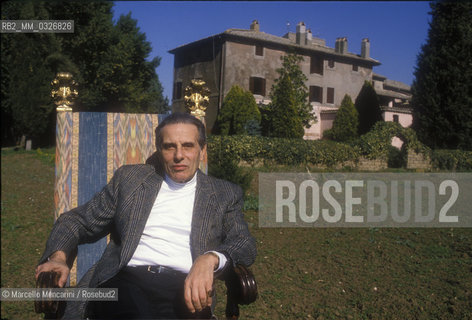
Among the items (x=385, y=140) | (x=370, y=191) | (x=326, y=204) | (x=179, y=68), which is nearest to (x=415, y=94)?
(x=385, y=140)

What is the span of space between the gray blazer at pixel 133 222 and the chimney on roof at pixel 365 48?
1443 inches

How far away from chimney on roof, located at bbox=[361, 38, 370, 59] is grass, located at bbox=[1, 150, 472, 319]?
106 ft

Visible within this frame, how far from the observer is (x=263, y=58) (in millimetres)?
30094

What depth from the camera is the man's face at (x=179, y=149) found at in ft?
8.30

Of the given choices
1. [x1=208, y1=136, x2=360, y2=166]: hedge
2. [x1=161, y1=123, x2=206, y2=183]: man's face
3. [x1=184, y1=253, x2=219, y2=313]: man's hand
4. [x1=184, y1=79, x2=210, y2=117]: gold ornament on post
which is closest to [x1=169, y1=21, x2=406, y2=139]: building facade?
[x1=208, y1=136, x2=360, y2=166]: hedge

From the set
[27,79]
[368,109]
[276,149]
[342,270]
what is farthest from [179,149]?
[368,109]

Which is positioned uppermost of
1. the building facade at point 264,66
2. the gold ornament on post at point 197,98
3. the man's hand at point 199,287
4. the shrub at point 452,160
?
the building facade at point 264,66

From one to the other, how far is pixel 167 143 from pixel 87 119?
31.6 inches

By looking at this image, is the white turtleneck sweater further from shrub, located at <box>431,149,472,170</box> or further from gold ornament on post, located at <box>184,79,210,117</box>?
shrub, located at <box>431,149,472,170</box>

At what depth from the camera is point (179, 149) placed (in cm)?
253

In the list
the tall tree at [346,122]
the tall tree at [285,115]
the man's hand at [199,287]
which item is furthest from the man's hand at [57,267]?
the tall tree at [346,122]

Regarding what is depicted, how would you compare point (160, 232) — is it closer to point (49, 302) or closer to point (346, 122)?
point (49, 302)

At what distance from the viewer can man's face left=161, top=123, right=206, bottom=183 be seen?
253 cm

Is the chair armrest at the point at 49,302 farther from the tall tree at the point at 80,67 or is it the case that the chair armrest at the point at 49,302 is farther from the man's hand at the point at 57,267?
the tall tree at the point at 80,67
